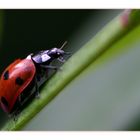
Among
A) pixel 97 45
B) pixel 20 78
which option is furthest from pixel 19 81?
pixel 97 45

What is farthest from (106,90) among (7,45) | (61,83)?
(61,83)

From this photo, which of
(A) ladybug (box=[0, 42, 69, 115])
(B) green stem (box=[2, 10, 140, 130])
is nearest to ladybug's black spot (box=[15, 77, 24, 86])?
(A) ladybug (box=[0, 42, 69, 115])

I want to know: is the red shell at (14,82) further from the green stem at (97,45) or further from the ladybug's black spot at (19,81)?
the green stem at (97,45)

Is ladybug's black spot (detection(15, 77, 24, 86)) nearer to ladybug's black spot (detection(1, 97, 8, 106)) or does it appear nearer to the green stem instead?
ladybug's black spot (detection(1, 97, 8, 106))

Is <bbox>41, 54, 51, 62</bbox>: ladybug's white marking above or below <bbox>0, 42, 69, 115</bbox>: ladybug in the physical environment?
above

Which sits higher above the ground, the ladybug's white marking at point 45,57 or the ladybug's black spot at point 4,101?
the ladybug's white marking at point 45,57

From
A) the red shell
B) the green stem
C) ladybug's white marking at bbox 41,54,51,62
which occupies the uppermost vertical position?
the green stem

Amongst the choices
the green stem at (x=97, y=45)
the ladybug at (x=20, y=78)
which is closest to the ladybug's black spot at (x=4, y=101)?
the ladybug at (x=20, y=78)

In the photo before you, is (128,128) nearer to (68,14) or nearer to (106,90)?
(106,90)

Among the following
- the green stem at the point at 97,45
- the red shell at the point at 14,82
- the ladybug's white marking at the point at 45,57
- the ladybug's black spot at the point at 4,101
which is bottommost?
the ladybug's black spot at the point at 4,101
